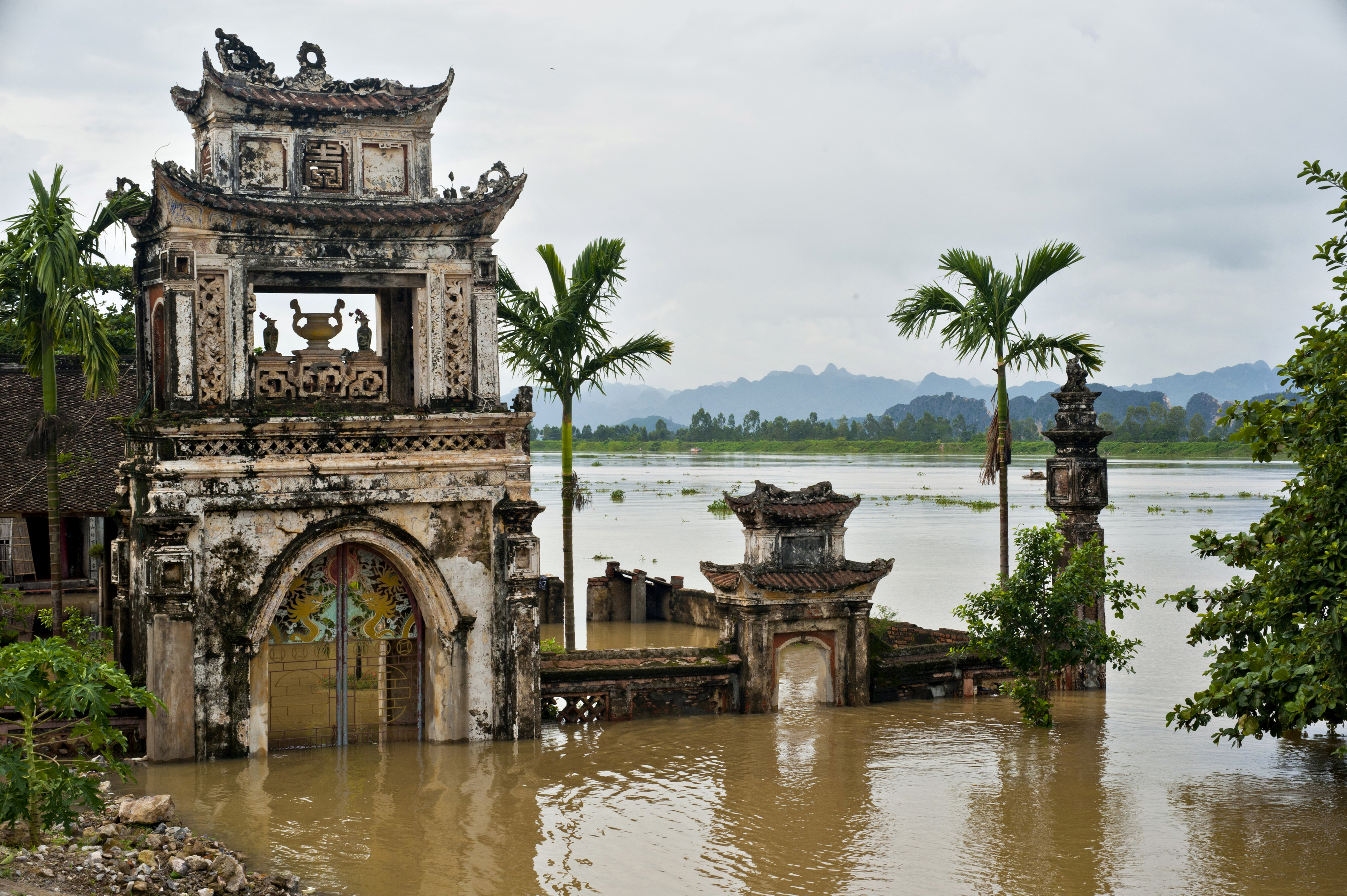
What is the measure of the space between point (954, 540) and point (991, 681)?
1316 inches

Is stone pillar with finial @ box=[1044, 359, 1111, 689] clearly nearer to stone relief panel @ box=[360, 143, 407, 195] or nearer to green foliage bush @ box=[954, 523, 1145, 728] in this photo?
green foliage bush @ box=[954, 523, 1145, 728]

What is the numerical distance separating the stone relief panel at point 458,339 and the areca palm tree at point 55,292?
4.03 metres

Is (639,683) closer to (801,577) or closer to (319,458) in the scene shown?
(801,577)

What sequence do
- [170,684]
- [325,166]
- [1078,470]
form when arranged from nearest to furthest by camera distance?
[170,684] → [325,166] → [1078,470]

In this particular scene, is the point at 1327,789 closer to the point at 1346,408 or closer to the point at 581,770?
the point at 1346,408

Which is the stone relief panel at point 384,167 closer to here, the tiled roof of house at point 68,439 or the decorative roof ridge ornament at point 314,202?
the decorative roof ridge ornament at point 314,202

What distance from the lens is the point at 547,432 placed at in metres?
191

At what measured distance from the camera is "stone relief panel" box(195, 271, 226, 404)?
14.2 m

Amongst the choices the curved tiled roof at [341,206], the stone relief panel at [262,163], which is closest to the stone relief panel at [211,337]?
the curved tiled roof at [341,206]

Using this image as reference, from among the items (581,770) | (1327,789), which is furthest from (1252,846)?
(581,770)

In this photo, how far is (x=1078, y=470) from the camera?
60.2 feet

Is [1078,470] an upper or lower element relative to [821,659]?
upper

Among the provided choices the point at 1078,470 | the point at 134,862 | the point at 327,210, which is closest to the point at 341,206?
the point at 327,210

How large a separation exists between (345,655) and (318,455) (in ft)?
7.92
